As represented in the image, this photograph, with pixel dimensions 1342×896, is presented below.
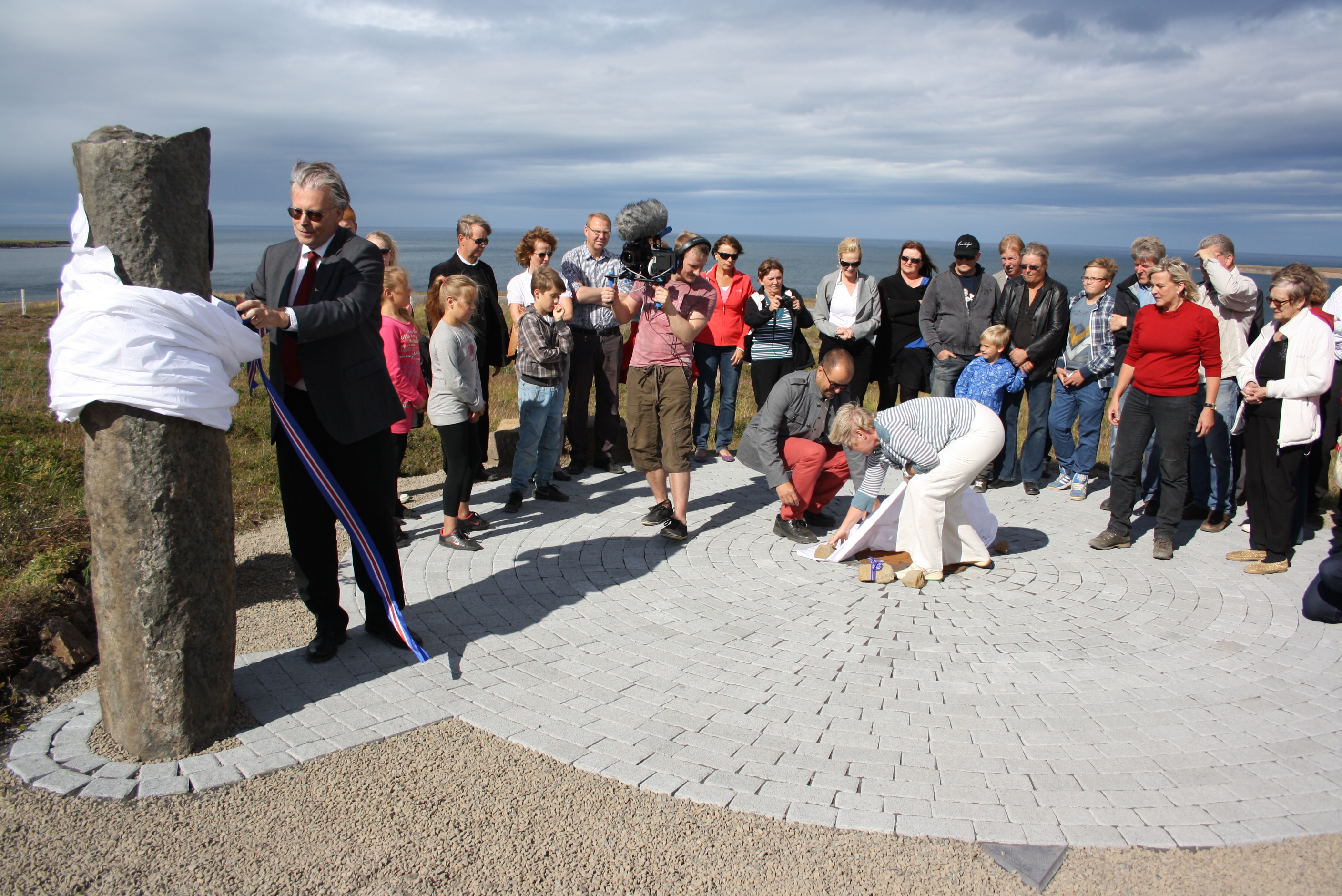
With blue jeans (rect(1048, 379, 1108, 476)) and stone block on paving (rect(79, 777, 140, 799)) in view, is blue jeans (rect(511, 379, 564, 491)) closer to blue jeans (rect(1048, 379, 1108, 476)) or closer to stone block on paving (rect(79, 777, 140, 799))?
stone block on paving (rect(79, 777, 140, 799))

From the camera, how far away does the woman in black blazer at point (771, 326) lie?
28.0ft

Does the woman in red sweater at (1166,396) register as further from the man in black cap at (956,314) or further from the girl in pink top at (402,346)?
the girl in pink top at (402,346)

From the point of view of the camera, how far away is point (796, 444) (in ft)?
21.7

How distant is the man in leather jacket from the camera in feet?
25.9

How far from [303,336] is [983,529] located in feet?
15.3

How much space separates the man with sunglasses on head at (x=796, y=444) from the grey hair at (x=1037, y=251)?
2.67 meters

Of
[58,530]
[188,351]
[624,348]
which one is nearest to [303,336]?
[188,351]

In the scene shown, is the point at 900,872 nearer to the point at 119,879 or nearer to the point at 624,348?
the point at 119,879

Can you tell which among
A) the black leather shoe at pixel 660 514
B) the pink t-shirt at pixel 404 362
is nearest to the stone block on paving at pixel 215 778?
the pink t-shirt at pixel 404 362

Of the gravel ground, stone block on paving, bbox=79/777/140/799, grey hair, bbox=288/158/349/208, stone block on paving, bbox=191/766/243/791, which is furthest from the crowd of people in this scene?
the gravel ground

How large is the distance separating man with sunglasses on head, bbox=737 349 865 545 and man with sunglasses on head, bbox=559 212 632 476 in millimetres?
1982

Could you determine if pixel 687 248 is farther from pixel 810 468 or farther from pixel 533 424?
pixel 533 424

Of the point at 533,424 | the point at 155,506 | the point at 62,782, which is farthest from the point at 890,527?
the point at 62,782

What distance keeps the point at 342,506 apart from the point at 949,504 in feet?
12.5
